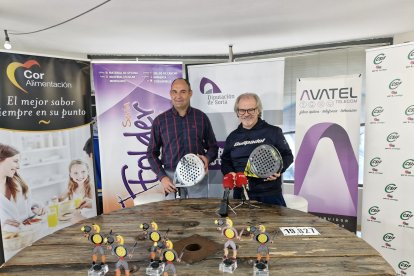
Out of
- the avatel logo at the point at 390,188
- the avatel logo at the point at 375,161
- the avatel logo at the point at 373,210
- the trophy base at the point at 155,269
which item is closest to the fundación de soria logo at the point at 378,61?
the avatel logo at the point at 375,161

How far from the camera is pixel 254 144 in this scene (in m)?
2.14

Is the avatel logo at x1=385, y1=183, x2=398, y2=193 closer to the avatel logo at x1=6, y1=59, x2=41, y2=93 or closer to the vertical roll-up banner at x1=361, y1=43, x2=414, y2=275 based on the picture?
the vertical roll-up banner at x1=361, y1=43, x2=414, y2=275

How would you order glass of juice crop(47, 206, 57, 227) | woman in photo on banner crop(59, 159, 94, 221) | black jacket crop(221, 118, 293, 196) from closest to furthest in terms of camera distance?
black jacket crop(221, 118, 293, 196) → glass of juice crop(47, 206, 57, 227) → woman in photo on banner crop(59, 159, 94, 221)

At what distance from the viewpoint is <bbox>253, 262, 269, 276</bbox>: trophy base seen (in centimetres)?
105

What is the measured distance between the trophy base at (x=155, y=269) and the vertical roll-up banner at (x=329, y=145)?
2179 millimetres

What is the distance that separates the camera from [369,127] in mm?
2525

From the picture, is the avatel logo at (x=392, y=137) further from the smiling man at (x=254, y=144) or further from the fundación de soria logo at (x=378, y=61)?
the smiling man at (x=254, y=144)

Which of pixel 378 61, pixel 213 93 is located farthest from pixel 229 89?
pixel 378 61

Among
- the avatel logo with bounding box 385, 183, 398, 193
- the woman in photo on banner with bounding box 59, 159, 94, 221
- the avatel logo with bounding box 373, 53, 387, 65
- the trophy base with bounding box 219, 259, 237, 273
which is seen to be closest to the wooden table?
the trophy base with bounding box 219, 259, 237, 273

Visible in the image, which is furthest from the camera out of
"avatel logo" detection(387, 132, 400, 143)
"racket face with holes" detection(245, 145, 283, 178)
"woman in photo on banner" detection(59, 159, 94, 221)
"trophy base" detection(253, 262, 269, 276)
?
"woman in photo on banner" detection(59, 159, 94, 221)

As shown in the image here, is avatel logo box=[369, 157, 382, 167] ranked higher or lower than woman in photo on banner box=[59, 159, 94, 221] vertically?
higher

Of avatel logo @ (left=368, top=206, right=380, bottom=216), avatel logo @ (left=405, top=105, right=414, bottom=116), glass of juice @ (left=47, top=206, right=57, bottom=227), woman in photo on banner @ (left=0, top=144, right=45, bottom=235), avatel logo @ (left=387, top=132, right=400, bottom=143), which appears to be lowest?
glass of juice @ (left=47, top=206, right=57, bottom=227)

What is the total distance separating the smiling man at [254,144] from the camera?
2090 millimetres

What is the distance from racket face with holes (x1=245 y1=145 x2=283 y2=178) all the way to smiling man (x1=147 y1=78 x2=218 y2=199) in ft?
2.32
